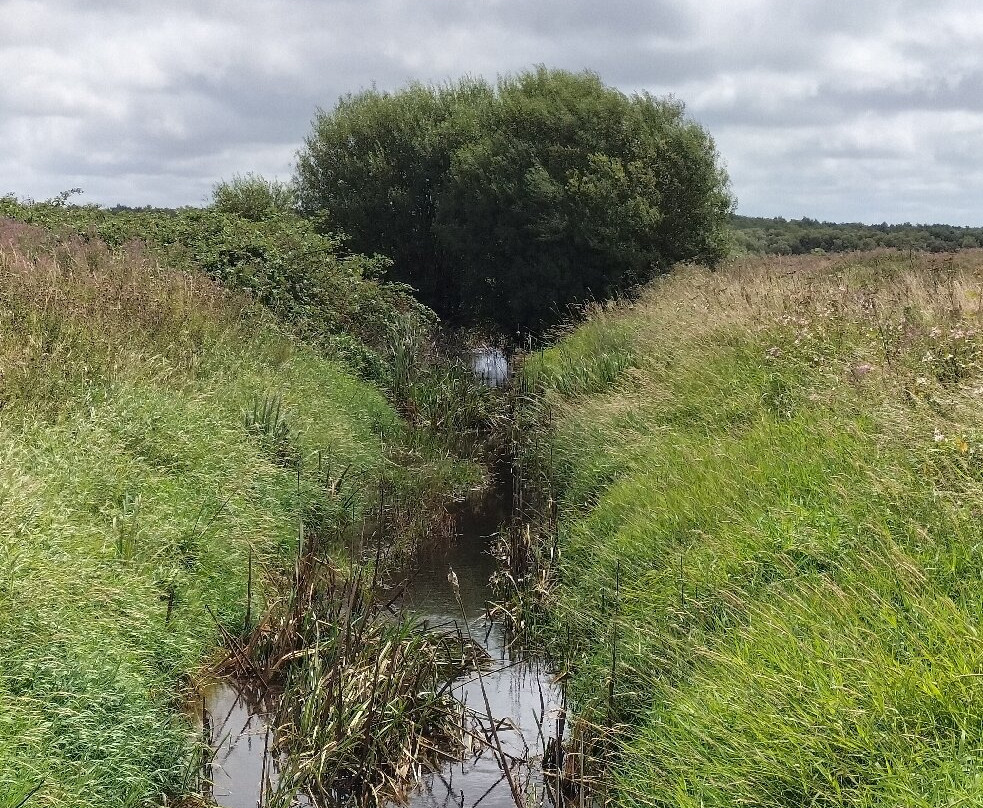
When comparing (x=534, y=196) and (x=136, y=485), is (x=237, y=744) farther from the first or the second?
(x=534, y=196)

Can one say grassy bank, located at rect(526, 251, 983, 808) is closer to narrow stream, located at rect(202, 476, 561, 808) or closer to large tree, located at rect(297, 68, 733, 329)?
narrow stream, located at rect(202, 476, 561, 808)

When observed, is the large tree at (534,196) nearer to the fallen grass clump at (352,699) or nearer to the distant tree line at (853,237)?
the distant tree line at (853,237)

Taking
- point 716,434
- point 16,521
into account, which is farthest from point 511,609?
point 16,521

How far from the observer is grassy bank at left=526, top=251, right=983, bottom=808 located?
136 inches

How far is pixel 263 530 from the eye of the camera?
7.78 meters

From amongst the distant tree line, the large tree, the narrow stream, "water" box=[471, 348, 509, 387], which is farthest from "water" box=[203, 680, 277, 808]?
the distant tree line

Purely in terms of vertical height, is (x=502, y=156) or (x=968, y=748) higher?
(x=502, y=156)

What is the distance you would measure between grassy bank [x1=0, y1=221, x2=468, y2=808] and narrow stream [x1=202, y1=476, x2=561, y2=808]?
1.07ft

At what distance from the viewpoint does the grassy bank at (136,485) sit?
4.44m

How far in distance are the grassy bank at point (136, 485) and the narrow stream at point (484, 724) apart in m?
0.33

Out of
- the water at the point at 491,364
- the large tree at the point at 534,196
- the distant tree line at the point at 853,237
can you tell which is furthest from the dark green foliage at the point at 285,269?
the distant tree line at the point at 853,237

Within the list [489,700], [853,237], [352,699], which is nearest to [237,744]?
[352,699]

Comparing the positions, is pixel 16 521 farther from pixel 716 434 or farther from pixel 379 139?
pixel 379 139

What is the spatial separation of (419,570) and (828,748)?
5.76 meters
